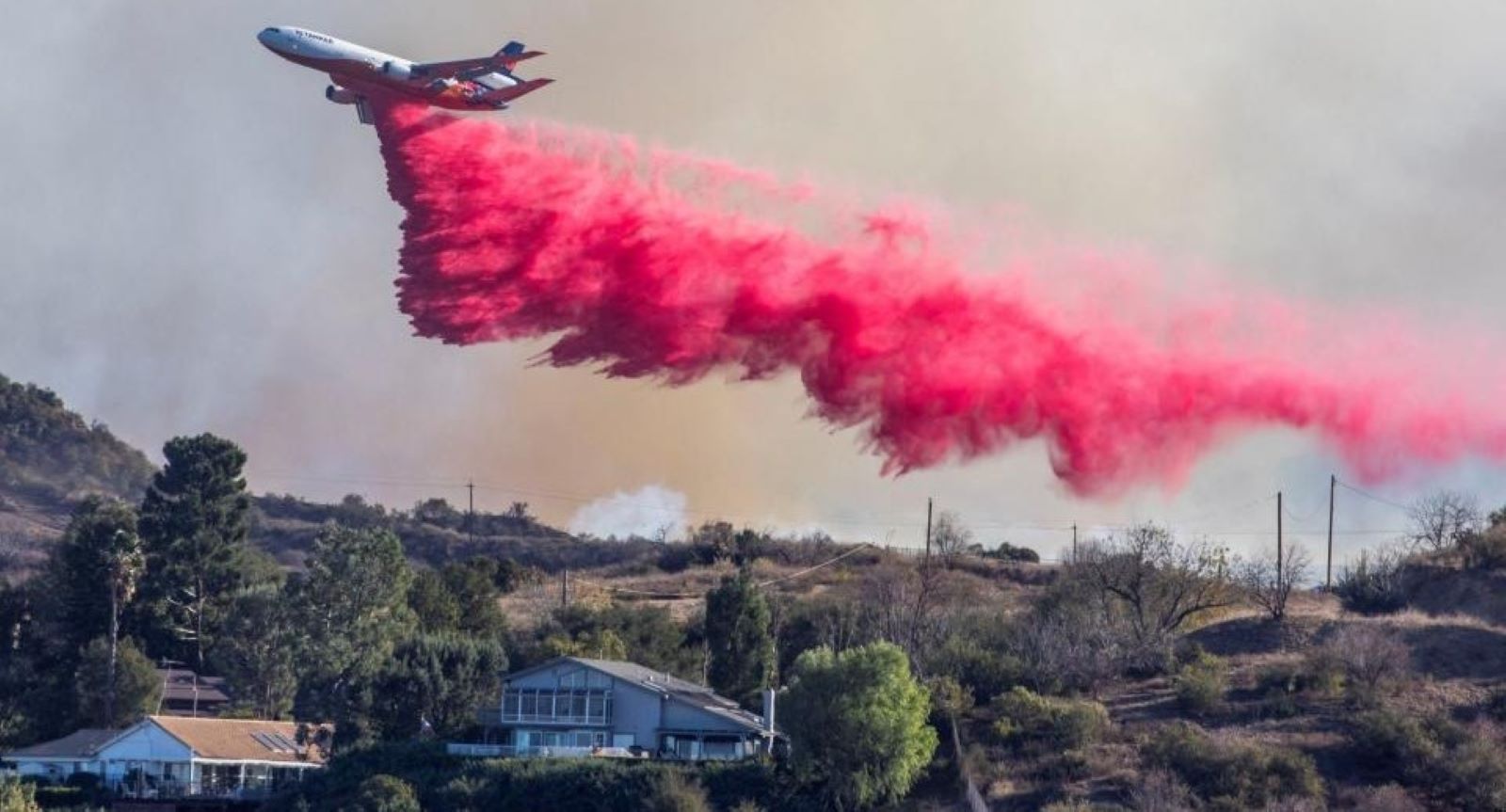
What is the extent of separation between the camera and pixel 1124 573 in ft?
307

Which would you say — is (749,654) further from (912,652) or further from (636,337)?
(636,337)

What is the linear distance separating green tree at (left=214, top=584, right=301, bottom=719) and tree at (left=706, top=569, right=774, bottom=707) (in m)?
21.5

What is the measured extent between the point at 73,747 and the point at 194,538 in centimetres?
2520

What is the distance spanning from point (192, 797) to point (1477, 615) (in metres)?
57.9

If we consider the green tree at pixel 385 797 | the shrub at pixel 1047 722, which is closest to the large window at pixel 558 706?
the green tree at pixel 385 797

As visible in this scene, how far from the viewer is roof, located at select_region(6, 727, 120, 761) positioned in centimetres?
9088

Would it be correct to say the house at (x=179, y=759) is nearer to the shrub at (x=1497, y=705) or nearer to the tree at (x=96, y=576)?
the tree at (x=96, y=576)

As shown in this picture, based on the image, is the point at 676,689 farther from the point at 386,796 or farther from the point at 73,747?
the point at 73,747

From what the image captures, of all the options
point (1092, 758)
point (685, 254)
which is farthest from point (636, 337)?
point (1092, 758)

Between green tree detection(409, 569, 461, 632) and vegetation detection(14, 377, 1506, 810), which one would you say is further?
green tree detection(409, 569, 461, 632)

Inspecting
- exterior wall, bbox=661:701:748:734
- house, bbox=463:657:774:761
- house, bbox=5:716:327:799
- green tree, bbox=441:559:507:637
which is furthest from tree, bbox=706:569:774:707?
house, bbox=5:716:327:799

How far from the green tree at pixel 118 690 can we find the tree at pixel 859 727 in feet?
136

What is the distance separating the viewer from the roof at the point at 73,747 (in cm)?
9088

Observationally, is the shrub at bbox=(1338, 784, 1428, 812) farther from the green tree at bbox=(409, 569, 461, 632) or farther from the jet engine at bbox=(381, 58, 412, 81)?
the green tree at bbox=(409, 569, 461, 632)
